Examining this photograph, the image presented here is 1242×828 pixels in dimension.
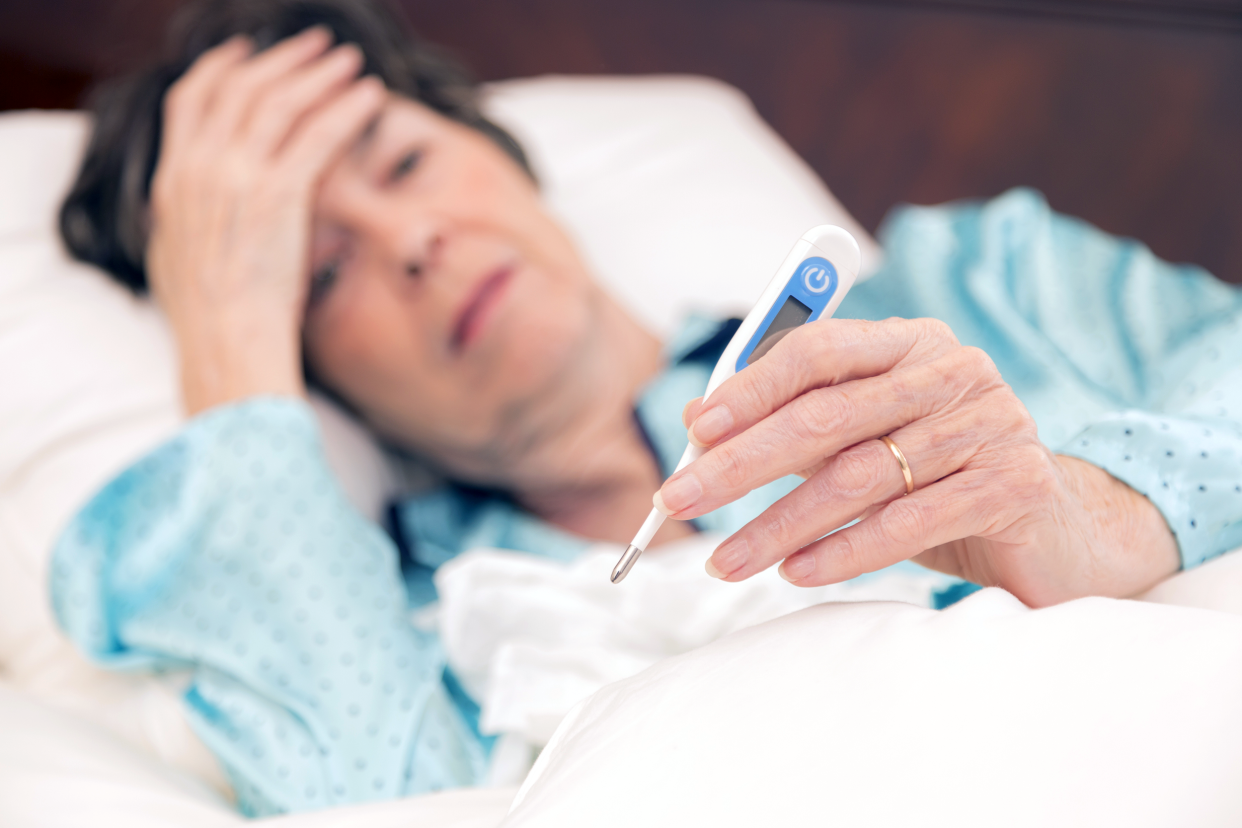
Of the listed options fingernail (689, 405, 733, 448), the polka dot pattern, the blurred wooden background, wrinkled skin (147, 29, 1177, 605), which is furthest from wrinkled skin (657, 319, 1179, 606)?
the blurred wooden background

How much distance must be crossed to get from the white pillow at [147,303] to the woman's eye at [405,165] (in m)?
0.27

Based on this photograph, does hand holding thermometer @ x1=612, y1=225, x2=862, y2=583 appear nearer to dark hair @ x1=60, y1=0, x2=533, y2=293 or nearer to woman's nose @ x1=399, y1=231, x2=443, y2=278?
woman's nose @ x1=399, y1=231, x2=443, y2=278

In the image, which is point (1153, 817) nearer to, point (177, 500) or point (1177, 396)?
point (1177, 396)

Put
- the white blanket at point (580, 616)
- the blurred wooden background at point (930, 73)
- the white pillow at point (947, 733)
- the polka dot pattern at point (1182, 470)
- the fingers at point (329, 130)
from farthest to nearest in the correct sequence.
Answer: the blurred wooden background at point (930, 73) → the fingers at point (329, 130) → the white blanket at point (580, 616) → the polka dot pattern at point (1182, 470) → the white pillow at point (947, 733)

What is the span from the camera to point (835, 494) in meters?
0.38

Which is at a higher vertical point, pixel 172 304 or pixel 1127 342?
pixel 1127 342

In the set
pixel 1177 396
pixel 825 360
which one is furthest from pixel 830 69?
pixel 825 360

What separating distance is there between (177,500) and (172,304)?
246 millimetres

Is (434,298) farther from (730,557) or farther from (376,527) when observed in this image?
(730,557)

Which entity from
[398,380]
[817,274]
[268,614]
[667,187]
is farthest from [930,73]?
[268,614]

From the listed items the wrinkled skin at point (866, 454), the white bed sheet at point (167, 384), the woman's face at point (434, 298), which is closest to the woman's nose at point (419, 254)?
the woman's face at point (434, 298)

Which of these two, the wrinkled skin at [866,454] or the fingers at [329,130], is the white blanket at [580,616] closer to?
the wrinkled skin at [866,454]

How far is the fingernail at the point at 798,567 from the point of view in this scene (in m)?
0.39

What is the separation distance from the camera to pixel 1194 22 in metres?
1.10
